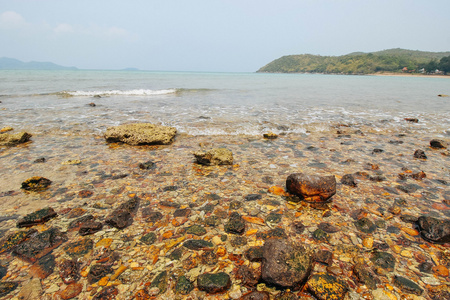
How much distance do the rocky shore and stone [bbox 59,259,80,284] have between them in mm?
18

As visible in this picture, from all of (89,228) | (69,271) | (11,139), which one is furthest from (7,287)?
(11,139)

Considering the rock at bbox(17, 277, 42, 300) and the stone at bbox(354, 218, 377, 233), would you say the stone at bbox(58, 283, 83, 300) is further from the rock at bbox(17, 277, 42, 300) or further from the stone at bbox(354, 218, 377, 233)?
the stone at bbox(354, 218, 377, 233)

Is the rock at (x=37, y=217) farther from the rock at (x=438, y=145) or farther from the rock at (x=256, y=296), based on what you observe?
the rock at (x=438, y=145)

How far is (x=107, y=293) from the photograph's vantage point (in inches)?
104

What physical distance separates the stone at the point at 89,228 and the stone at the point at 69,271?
0.60 meters

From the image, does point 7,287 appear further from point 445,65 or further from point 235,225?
point 445,65

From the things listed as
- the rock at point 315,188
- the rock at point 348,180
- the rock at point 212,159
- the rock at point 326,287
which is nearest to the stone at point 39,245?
the rock at point 212,159

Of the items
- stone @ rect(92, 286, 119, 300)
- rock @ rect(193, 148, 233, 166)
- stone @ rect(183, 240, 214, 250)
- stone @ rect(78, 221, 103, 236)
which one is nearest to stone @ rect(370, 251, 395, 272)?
stone @ rect(183, 240, 214, 250)

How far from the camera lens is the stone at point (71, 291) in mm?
2605

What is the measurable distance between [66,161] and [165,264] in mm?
5378

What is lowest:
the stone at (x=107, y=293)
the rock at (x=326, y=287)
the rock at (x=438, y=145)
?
the stone at (x=107, y=293)

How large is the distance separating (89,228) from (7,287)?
115 cm

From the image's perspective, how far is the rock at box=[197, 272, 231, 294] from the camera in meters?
2.67

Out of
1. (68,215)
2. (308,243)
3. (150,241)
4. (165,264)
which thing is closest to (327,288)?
(308,243)
